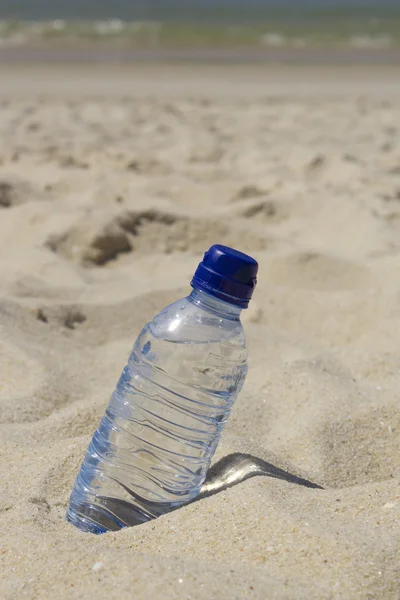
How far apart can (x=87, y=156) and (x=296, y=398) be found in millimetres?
2660

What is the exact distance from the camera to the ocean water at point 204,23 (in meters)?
13.0

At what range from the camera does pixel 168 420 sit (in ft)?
4.79

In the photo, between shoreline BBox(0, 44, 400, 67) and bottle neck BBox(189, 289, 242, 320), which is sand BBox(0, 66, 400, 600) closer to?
bottle neck BBox(189, 289, 242, 320)

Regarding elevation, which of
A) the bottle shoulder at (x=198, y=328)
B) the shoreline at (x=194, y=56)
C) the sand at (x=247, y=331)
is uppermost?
the bottle shoulder at (x=198, y=328)

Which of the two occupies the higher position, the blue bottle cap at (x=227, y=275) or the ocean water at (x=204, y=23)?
the blue bottle cap at (x=227, y=275)

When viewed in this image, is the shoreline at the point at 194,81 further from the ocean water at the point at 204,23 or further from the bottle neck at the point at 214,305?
the bottle neck at the point at 214,305

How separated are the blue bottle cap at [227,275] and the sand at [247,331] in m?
0.34

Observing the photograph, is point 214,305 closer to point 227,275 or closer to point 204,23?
point 227,275

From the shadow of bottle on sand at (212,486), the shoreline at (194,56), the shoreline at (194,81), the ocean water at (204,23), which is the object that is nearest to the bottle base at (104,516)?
the shadow of bottle on sand at (212,486)

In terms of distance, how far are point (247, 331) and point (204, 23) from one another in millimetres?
14294

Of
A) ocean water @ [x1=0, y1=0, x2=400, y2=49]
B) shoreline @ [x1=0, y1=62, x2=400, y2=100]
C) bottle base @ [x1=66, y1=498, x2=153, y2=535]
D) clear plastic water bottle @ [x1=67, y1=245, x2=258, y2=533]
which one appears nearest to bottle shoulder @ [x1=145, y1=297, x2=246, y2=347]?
clear plastic water bottle @ [x1=67, y1=245, x2=258, y2=533]

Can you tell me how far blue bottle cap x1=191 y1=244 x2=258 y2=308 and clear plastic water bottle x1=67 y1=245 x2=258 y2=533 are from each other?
0.12 metres

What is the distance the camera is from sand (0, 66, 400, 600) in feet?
3.87

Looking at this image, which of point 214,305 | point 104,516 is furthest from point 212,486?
point 214,305
